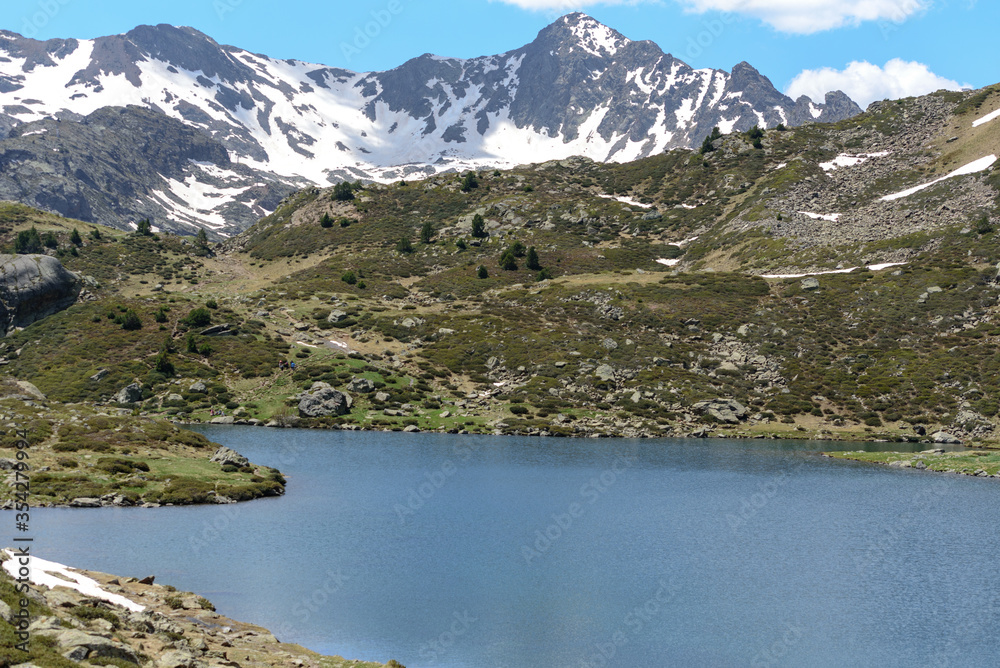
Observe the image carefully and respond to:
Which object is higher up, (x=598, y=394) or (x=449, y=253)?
(x=449, y=253)

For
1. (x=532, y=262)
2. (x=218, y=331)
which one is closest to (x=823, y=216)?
(x=532, y=262)

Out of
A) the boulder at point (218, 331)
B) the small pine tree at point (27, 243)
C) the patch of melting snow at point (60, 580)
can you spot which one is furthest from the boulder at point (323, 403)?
the small pine tree at point (27, 243)

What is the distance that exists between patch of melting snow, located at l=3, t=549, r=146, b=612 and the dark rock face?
4409 inches

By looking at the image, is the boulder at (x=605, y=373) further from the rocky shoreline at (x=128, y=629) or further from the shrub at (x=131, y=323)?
the rocky shoreline at (x=128, y=629)

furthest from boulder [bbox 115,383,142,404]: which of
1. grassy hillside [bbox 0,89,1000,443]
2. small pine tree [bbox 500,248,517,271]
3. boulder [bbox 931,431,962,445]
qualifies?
boulder [bbox 931,431,962,445]

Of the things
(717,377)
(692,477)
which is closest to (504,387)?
(717,377)

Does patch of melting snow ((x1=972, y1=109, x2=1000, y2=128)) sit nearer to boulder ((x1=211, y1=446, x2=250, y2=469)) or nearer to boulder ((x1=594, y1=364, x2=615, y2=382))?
boulder ((x1=594, y1=364, x2=615, y2=382))

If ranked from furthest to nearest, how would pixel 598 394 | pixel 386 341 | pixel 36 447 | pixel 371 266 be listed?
1. pixel 371 266
2. pixel 386 341
3. pixel 598 394
4. pixel 36 447

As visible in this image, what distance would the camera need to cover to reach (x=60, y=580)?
31781 mm

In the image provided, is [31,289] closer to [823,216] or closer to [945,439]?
[945,439]

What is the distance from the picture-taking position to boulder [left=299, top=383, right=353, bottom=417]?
10888cm

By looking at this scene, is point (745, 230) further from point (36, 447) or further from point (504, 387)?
point (36, 447)

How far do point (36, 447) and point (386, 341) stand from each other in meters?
76.8

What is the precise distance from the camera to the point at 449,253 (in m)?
186
